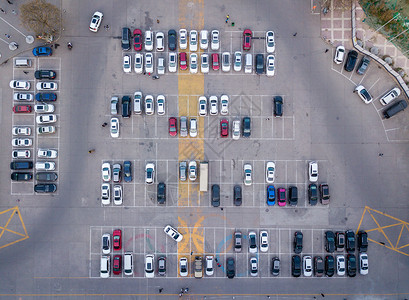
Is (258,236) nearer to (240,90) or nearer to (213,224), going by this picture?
(213,224)

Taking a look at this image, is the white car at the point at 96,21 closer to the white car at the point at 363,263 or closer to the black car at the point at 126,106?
the black car at the point at 126,106

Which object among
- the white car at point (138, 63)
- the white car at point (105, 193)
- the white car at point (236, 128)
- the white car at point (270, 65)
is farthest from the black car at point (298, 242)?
the white car at point (138, 63)

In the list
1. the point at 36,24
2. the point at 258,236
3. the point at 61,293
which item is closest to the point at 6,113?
the point at 36,24

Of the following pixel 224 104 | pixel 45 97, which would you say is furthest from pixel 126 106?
pixel 224 104

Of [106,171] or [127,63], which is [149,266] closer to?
[106,171]

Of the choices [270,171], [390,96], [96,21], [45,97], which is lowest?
[270,171]

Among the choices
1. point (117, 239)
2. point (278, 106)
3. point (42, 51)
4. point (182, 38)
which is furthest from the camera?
point (182, 38)

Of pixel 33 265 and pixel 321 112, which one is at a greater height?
pixel 321 112
